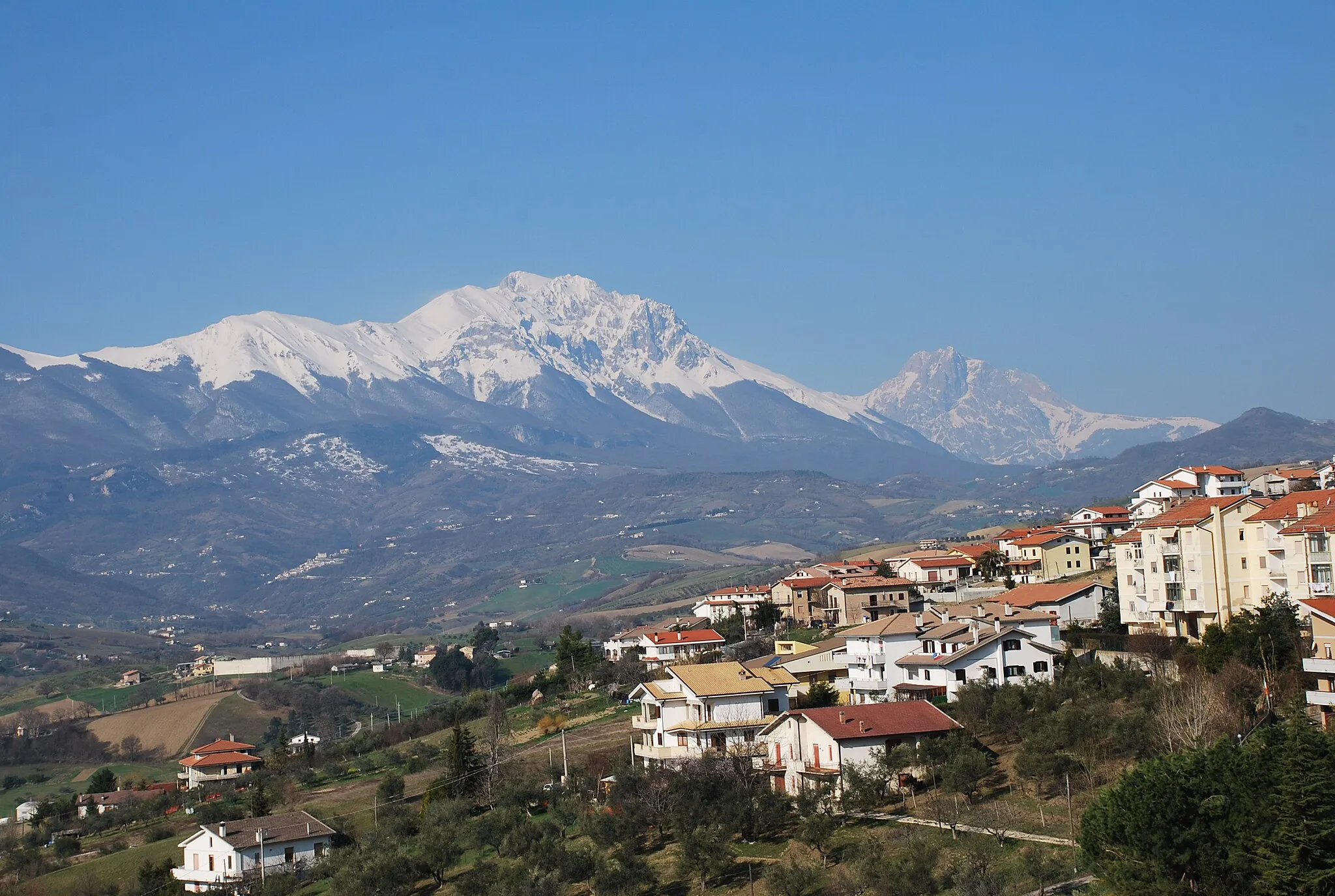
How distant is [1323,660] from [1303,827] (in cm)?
1089

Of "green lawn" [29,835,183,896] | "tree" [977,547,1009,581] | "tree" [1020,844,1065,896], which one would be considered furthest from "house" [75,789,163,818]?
"tree" [1020,844,1065,896]

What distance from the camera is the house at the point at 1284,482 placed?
73.9 metres

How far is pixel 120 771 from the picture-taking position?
99.6 metres

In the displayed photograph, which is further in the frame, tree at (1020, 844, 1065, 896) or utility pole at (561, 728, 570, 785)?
utility pole at (561, 728, 570, 785)

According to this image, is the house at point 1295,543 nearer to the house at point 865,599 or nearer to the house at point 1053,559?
the house at point 1053,559

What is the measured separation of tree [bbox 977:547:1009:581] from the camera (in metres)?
82.1

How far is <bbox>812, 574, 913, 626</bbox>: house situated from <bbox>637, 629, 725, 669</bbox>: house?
21.5ft

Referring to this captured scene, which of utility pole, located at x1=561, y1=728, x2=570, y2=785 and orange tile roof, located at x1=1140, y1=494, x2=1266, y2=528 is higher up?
orange tile roof, located at x1=1140, y1=494, x2=1266, y2=528

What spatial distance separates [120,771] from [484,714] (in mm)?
34036

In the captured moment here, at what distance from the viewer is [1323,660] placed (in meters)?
37.2

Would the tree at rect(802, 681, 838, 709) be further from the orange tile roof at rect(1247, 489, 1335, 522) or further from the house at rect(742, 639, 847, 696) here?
the orange tile roof at rect(1247, 489, 1335, 522)

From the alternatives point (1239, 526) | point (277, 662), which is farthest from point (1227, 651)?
point (277, 662)

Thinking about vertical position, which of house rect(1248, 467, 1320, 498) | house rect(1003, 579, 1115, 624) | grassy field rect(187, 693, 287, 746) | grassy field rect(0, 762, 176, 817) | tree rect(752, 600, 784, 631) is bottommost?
grassy field rect(0, 762, 176, 817)

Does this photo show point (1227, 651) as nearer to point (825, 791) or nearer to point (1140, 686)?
point (1140, 686)
